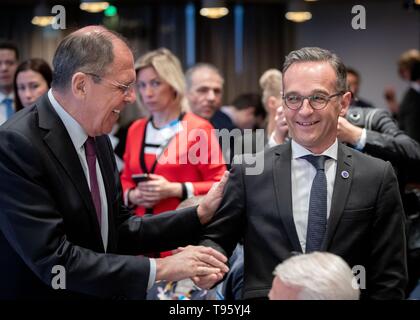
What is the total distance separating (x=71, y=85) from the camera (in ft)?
7.18

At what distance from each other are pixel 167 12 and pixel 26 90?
5208mm

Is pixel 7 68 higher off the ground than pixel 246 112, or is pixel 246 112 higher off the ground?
pixel 7 68

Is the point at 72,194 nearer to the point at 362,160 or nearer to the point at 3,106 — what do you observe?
the point at 362,160

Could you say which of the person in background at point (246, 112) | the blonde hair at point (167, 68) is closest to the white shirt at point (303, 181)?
the blonde hair at point (167, 68)

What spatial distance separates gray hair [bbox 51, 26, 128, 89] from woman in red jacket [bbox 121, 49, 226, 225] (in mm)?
1217

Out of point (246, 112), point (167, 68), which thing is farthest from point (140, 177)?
point (246, 112)

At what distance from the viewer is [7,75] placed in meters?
4.44

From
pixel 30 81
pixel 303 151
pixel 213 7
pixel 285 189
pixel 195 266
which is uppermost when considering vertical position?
pixel 213 7

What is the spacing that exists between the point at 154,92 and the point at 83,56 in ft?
5.00

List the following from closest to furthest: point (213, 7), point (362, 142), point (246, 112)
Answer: point (362, 142), point (246, 112), point (213, 7)

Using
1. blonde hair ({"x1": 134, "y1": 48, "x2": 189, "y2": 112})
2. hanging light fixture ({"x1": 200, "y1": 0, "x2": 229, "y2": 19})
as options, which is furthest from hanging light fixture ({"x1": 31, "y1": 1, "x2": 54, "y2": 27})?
blonde hair ({"x1": 134, "y1": 48, "x2": 189, "y2": 112})

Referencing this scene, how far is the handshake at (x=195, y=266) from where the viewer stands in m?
2.20

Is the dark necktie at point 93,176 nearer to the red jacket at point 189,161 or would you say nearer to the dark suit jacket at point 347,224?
the dark suit jacket at point 347,224

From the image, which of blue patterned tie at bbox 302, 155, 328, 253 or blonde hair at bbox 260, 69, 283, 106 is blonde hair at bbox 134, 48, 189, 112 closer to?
blonde hair at bbox 260, 69, 283, 106
